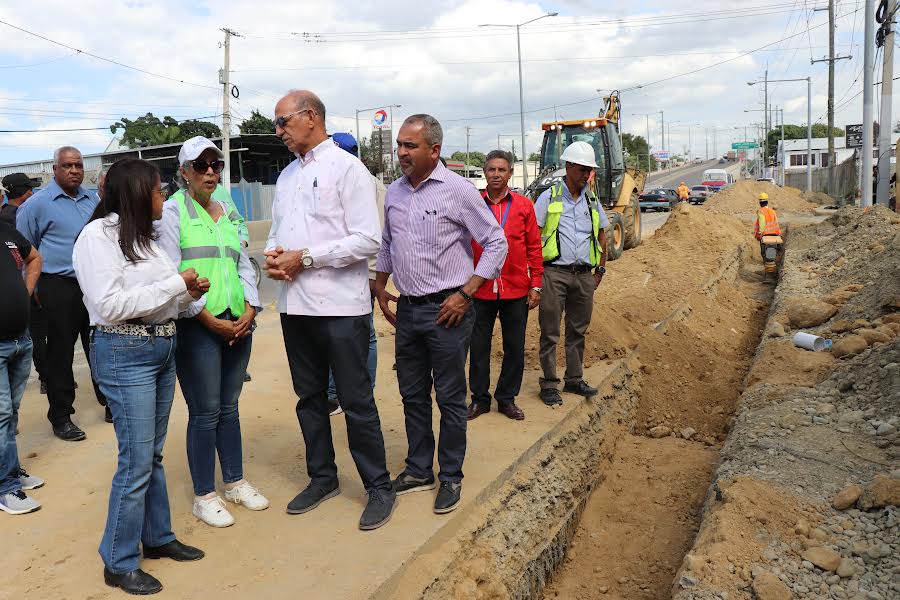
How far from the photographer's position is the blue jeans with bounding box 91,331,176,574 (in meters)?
3.03

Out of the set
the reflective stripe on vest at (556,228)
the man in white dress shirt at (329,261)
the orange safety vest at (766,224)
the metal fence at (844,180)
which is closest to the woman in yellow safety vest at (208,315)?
the man in white dress shirt at (329,261)

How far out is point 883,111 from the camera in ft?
69.1

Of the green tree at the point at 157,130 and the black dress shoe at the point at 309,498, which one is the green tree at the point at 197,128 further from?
the black dress shoe at the point at 309,498

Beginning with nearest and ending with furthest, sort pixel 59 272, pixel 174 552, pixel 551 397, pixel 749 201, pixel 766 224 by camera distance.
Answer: pixel 174 552
pixel 59 272
pixel 551 397
pixel 766 224
pixel 749 201

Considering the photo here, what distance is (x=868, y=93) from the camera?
63.0 feet

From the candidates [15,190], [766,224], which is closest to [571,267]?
[15,190]

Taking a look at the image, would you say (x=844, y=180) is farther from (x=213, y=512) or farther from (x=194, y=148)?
(x=213, y=512)

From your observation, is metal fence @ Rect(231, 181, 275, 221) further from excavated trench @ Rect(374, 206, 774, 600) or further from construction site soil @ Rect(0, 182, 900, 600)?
excavated trench @ Rect(374, 206, 774, 600)

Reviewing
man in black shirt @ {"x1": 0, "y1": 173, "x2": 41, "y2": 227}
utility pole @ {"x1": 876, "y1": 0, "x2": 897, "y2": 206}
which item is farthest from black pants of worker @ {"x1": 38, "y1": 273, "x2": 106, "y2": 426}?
utility pole @ {"x1": 876, "y1": 0, "x2": 897, "y2": 206}

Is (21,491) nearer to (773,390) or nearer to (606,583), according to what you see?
(606,583)

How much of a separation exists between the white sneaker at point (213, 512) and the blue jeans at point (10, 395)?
113 centimetres

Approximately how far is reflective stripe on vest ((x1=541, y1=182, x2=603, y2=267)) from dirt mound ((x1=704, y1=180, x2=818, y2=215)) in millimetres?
25285

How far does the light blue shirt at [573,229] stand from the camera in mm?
5602

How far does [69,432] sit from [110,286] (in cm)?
270
